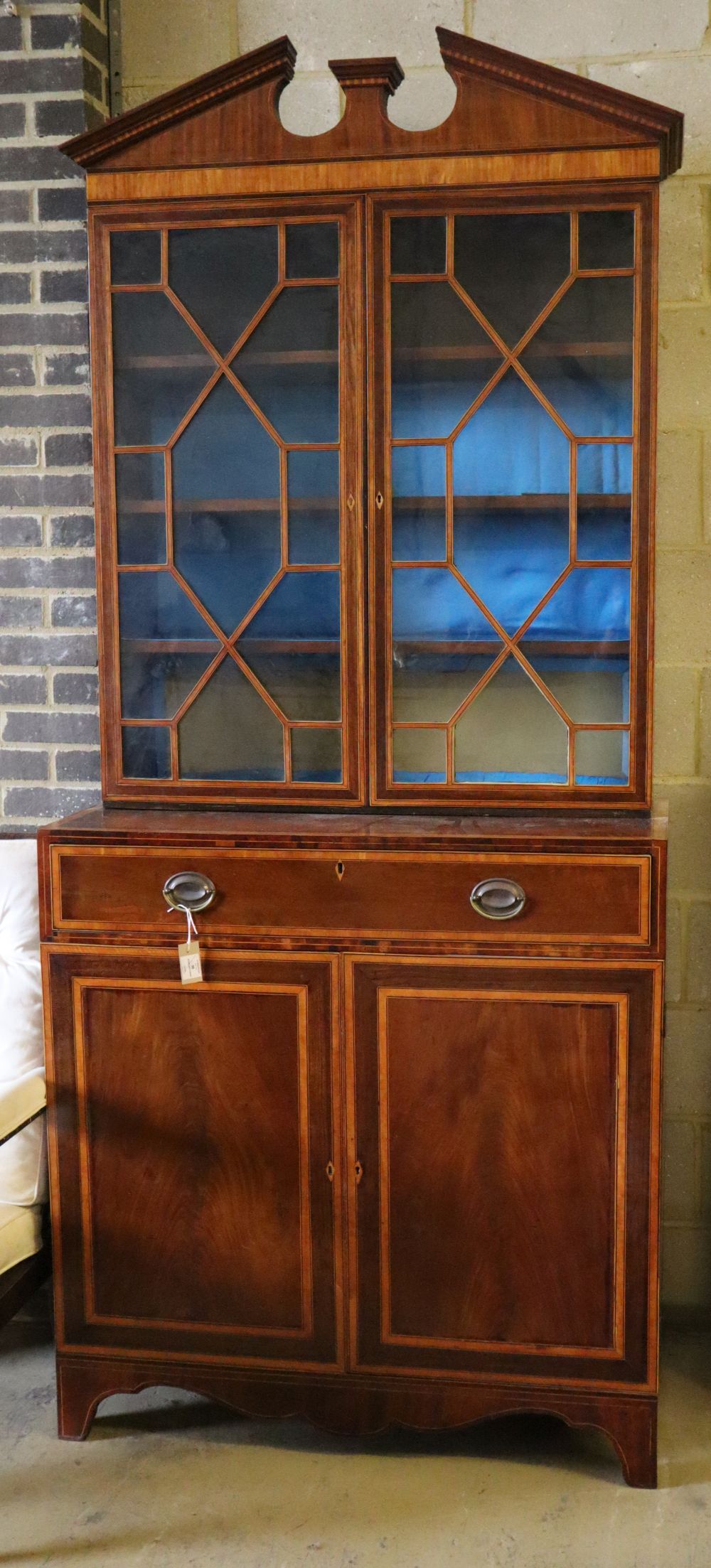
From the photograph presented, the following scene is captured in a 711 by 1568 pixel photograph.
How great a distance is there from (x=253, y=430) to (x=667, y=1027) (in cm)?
147

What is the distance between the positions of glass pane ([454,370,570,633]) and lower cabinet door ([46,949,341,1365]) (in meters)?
0.72

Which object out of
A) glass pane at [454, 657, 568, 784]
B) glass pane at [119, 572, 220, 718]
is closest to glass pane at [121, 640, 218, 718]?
glass pane at [119, 572, 220, 718]

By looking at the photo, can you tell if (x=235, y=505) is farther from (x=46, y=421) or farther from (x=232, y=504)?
(x=46, y=421)

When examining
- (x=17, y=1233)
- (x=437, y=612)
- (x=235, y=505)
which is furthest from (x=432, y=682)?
(x=17, y=1233)

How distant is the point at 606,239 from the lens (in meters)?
2.10

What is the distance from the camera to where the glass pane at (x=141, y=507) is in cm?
229

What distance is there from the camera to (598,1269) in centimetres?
212

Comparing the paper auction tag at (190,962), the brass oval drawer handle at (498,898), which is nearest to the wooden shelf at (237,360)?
A: the brass oval drawer handle at (498,898)

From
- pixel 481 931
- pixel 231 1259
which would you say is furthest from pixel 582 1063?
pixel 231 1259

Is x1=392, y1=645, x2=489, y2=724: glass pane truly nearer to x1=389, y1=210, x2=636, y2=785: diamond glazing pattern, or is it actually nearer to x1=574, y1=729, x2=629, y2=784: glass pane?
x1=389, y1=210, x2=636, y2=785: diamond glazing pattern

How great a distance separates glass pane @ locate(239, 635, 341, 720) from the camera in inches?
88.9

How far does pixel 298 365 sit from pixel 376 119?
41 cm

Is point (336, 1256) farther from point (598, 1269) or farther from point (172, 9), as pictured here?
point (172, 9)

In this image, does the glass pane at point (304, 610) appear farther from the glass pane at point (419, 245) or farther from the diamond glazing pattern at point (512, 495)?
the glass pane at point (419, 245)
